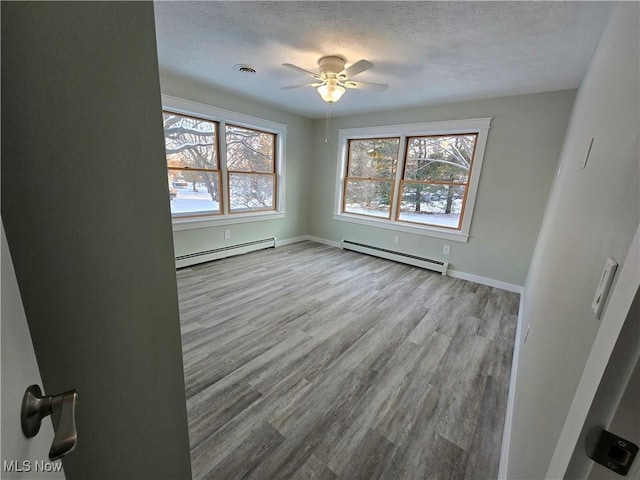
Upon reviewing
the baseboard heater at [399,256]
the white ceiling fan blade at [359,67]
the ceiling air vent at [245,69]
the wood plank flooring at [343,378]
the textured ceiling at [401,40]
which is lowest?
the wood plank flooring at [343,378]

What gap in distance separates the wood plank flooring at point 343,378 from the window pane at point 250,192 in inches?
55.6

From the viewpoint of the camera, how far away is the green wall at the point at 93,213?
46 centimetres

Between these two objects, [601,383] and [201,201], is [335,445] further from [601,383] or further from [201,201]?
[201,201]

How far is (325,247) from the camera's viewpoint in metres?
5.08

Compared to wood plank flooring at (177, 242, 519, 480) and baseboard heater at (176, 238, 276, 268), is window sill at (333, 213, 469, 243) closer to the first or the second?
wood plank flooring at (177, 242, 519, 480)

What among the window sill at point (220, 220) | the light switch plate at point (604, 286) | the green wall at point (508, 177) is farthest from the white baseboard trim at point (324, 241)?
the light switch plate at point (604, 286)

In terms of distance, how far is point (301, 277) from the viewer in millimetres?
3600

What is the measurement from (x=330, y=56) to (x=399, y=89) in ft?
3.82

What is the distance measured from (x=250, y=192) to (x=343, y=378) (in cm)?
→ 341

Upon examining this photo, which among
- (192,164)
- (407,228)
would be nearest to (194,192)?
(192,164)

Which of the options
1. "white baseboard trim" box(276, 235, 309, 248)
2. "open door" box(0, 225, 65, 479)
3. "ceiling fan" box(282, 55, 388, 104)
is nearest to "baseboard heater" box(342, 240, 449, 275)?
"white baseboard trim" box(276, 235, 309, 248)

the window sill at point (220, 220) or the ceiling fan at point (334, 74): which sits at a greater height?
the ceiling fan at point (334, 74)

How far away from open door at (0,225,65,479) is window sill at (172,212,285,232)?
3.32 metres

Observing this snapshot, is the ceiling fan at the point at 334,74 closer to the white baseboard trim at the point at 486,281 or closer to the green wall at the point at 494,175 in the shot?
the green wall at the point at 494,175
